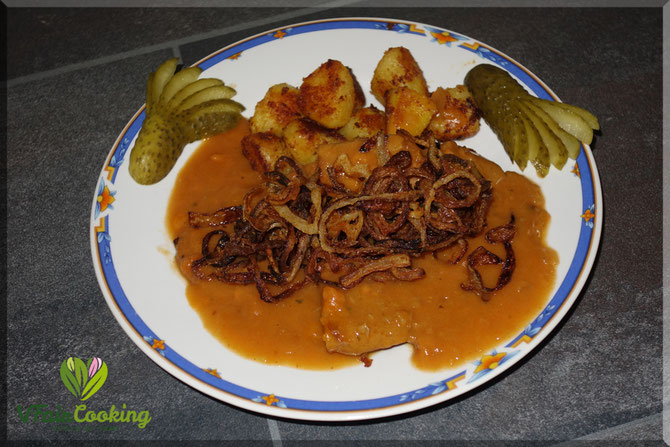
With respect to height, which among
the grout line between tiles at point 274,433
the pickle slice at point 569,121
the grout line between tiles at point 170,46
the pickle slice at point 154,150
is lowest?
the grout line between tiles at point 274,433

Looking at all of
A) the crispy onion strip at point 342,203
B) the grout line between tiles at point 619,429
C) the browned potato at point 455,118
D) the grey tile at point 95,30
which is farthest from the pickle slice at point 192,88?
the grout line between tiles at point 619,429

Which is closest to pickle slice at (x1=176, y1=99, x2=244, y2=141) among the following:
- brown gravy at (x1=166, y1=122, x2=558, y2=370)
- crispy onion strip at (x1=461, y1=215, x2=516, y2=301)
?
brown gravy at (x1=166, y1=122, x2=558, y2=370)

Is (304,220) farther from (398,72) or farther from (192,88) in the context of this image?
(192,88)

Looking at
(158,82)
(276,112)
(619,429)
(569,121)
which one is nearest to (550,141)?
(569,121)

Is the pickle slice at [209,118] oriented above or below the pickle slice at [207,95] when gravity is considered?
below

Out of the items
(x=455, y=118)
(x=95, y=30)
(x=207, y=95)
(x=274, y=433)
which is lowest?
(x=274, y=433)

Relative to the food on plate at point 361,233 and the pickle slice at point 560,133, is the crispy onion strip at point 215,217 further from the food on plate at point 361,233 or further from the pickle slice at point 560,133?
the pickle slice at point 560,133

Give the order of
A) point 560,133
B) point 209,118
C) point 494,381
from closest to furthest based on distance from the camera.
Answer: point 494,381, point 560,133, point 209,118
